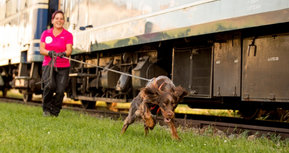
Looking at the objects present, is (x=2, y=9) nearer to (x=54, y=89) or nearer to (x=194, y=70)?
(x=54, y=89)

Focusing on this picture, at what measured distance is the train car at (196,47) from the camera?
5504 millimetres

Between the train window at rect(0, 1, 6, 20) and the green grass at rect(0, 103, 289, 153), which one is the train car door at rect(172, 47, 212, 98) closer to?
the green grass at rect(0, 103, 289, 153)

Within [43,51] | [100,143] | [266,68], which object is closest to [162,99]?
[100,143]

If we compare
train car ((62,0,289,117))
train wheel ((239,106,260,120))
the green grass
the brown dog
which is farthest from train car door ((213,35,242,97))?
train wheel ((239,106,260,120))

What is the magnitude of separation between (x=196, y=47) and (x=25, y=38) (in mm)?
7005

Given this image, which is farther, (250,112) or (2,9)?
(2,9)

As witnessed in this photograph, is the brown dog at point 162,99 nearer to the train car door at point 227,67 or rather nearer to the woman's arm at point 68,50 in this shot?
the train car door at point 227,67

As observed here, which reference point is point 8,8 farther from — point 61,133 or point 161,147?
point 161,147

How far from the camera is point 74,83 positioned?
1084 cm

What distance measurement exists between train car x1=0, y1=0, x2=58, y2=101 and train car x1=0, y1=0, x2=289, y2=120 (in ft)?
5.77

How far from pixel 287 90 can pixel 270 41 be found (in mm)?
750

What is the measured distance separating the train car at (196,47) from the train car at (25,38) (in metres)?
1.76

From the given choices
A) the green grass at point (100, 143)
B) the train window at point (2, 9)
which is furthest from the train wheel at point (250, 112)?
the train window at point (2, 9)

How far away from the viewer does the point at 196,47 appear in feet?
23.2
